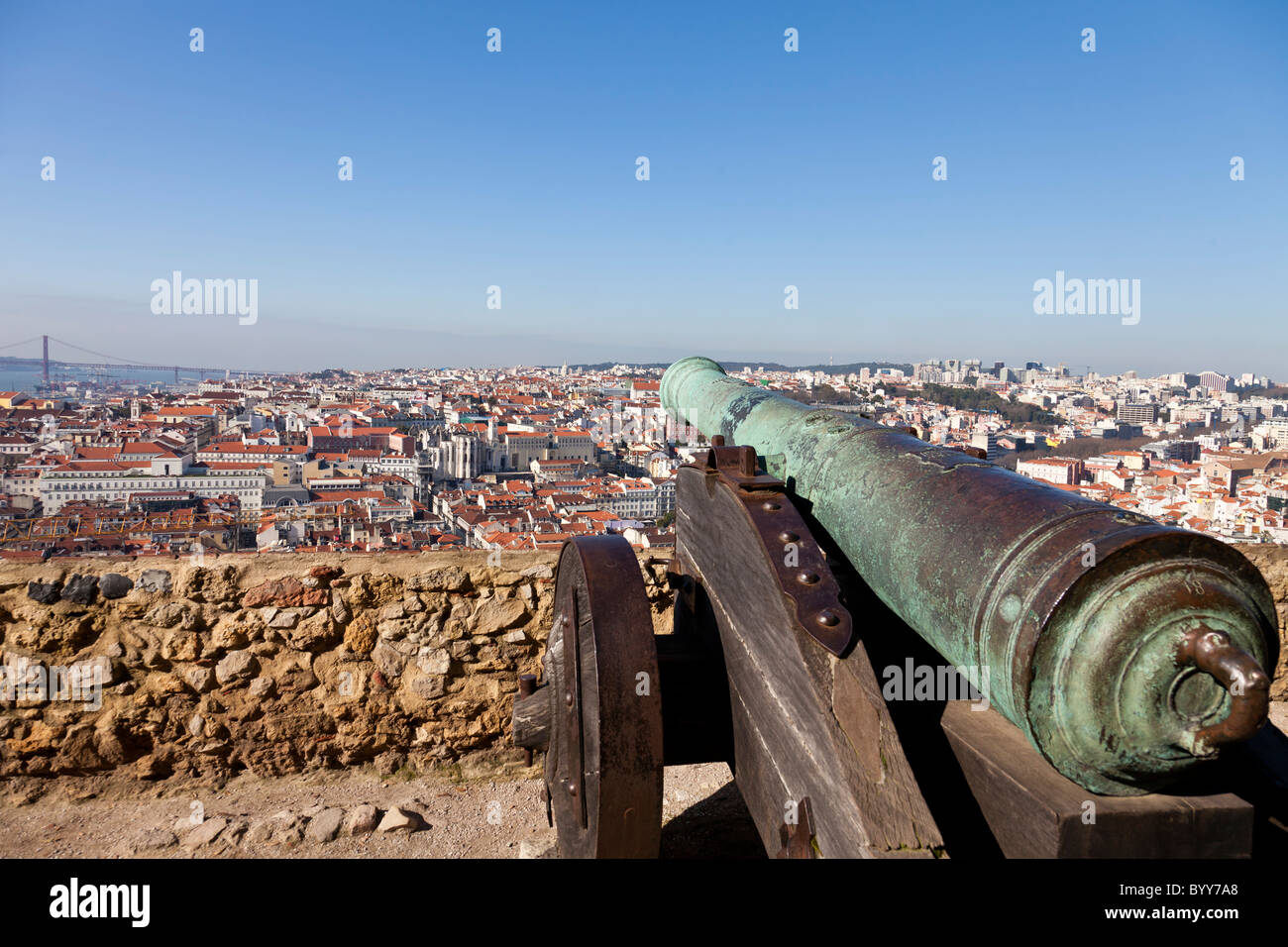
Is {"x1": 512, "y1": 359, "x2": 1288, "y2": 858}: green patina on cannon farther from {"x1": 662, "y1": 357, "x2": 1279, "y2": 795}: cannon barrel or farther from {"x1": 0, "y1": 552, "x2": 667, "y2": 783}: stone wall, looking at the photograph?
{"x1": 0, "y1": 552, "x2": 667, "y2": 783}: stone wall

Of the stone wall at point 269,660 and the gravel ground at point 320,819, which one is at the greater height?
the stone wall at point 269,660

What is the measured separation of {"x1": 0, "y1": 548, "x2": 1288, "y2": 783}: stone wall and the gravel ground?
74 mm

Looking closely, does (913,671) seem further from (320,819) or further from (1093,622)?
(320,819)

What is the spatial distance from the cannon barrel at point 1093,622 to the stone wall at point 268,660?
184 cm

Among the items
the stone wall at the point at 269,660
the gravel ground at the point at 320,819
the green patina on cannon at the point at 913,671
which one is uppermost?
the green patina on cannon at the point at 913,671

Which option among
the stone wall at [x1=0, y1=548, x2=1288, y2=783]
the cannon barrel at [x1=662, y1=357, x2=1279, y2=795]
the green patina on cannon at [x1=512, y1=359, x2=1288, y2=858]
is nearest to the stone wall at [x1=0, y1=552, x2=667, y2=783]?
the stone wall at [x1=0, y1=548, x2=1288, y2=783]

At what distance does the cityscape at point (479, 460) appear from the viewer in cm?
906

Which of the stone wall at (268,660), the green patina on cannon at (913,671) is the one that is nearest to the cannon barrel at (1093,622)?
the green patina on cannon at (913,671)

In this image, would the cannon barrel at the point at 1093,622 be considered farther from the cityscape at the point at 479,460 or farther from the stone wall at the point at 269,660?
the stone wall at the point at 269,660

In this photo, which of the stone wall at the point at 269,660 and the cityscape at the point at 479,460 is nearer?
the stone wall at the point at 269,660

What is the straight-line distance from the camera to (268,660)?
9.43ft

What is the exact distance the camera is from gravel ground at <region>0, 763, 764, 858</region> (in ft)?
8.45

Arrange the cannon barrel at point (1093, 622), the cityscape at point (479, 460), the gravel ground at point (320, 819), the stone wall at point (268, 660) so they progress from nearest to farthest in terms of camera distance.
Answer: the cannon barrel at point (1093, 622) → the gravel ground at point (320, 819) → the stone wall at point (268, 660) → the cityscape at point (479, 460)
